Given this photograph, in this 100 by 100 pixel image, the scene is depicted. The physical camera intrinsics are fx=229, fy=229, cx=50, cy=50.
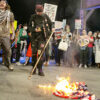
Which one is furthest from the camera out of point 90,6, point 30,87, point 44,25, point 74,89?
point 90,6

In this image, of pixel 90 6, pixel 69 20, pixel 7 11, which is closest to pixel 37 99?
pixel 7 11

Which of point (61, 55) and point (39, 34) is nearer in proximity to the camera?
point (39, 34)

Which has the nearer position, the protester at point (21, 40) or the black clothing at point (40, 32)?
the black clothing at point (40, 32)

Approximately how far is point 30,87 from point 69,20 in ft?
54.6

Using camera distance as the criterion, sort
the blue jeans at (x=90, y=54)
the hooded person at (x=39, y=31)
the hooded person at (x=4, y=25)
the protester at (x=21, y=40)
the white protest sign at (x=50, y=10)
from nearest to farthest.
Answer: the hooded person at (x=39, y=31), the hooded person at (x=4, y=25), the white protest sign at (x=50, y=10), the blue jeans at (x=90, y=54), the protester at (x=21, y=40)

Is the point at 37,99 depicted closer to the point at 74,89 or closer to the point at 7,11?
the point at 74,89

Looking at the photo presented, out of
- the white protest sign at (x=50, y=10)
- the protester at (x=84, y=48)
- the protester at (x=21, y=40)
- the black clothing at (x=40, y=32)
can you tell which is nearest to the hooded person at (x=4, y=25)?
the black clothing at (x=40, y=32)

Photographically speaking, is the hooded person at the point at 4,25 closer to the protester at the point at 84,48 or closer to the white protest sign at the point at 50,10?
the white protest sign at the point at 50,10

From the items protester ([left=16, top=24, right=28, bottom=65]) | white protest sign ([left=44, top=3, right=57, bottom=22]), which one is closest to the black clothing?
white protest sign ([left=44, top=3, right=57, bottom=22])

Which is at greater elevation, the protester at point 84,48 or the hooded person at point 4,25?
the hooded person at point 4,25

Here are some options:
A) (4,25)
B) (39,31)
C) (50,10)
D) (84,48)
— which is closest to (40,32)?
(39,31)

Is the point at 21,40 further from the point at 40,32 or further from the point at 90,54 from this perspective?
the point at 40,32

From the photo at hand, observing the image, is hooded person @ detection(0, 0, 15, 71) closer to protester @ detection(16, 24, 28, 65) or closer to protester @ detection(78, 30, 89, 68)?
protester @ detection(16, 24, 28, 65)

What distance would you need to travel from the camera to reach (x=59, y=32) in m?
10.6
